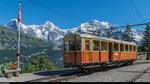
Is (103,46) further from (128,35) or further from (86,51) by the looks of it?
(128,35)

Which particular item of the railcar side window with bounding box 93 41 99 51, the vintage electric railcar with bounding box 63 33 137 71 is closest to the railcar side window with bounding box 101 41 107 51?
the vintage electric railcar with bounding box 63 33 137 71

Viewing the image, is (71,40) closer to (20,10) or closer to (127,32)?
(20,10)

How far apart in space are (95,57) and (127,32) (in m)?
49.3

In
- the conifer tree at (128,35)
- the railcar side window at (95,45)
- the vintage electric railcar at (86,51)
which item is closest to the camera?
the vintage electric railcar at (86,51)

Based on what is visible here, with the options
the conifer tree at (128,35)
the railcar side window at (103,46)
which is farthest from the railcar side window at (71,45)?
the conifer tree at (128,35)

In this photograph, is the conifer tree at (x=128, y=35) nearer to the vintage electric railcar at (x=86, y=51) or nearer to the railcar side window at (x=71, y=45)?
the vintage electric railcar at (x=86, y=51)

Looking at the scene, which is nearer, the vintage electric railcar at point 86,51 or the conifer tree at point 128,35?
the vintage electric railcar at point 86,51

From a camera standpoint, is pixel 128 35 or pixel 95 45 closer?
pixel 95 45

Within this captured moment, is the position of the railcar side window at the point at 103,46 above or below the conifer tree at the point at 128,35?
below

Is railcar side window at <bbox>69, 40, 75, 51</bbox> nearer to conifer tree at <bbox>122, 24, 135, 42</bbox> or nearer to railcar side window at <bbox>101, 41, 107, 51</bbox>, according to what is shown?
railcar side window at <bbox>101, 41, 107, 51</bbox>

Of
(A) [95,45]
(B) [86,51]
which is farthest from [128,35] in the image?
(B) [86,51]

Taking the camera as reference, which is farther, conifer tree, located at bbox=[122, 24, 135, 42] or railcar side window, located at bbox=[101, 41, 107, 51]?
conifer tree, located at bbox=[122, 24, 135, 42]

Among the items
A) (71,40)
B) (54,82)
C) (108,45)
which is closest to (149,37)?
(108,45)

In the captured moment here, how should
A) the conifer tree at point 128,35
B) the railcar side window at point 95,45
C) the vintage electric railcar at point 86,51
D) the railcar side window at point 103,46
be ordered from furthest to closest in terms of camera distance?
the conifer tree at point 128,35
the railcar side window at point 103,46
the railcar side window at point 95,45
the vintage electric railcar at point 86,51
